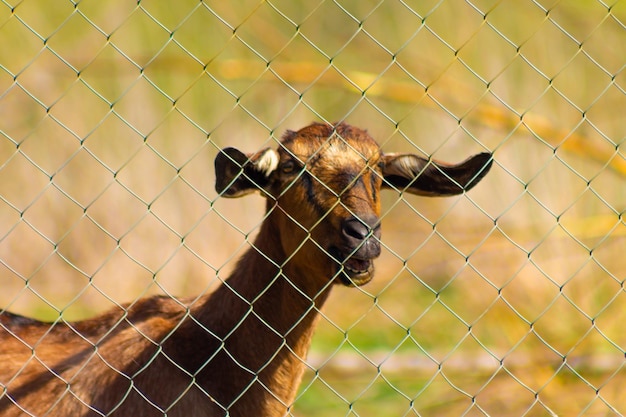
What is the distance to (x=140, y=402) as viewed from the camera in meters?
4.64

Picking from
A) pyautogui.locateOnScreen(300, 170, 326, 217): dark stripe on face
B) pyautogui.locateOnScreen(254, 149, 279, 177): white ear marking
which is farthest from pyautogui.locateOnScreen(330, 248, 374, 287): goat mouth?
pyautogui.locateOnScreen(254, 149, 279, 177): white ear marking

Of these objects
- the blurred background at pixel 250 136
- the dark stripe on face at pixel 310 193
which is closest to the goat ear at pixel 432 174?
the dark stripe on face at pixel 310 193

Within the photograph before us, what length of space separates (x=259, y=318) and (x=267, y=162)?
0.76 meters

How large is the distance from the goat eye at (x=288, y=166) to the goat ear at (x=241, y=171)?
0.07 metres

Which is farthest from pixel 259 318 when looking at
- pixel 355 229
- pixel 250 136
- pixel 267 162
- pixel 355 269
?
pixel 250 136

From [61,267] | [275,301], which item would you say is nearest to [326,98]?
[61,267]

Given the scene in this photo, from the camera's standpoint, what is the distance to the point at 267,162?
15.2 feet

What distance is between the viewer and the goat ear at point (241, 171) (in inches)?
168

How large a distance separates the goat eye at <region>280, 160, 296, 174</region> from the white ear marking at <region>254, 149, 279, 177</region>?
62mm

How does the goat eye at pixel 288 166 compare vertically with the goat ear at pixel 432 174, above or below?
below

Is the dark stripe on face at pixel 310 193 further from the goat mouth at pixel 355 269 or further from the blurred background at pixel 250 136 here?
the blurred background at pixel 250 136

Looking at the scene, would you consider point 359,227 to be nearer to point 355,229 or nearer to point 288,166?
point 355,229

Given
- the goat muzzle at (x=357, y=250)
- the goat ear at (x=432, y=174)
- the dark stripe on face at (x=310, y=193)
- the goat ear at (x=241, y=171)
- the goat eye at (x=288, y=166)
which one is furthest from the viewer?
the goat eye at (x=288, y=166)

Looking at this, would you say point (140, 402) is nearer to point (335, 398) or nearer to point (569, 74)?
point (335, 398)
